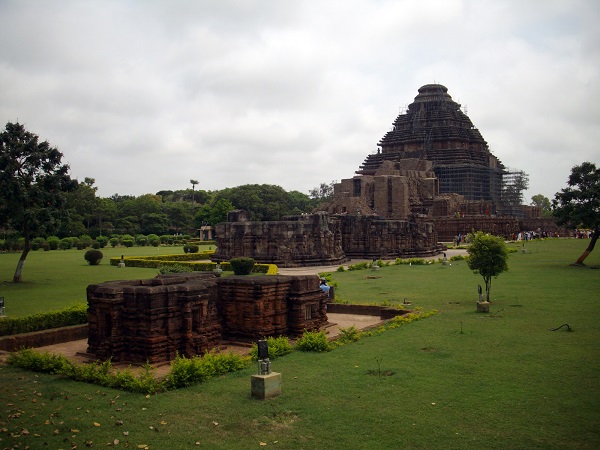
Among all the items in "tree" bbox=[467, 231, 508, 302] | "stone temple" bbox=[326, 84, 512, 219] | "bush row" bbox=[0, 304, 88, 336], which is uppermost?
"stone temple" bbox=[326, 84, 512, 219]

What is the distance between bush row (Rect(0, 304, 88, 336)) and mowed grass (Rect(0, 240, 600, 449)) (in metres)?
2.63

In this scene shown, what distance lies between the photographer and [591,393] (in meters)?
7.50

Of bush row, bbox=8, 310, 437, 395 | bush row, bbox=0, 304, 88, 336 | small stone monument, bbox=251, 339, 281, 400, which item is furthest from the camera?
bush row, bbox=0, 304, 88, 336

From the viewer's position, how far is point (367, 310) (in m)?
15.5

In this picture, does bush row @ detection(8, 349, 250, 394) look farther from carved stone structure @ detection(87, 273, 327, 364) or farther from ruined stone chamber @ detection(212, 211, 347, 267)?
ruined stone chamber @ detection(212, 211, 347, 267)

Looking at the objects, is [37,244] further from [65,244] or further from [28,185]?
[28,185]

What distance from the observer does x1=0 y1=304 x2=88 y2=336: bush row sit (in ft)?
38.0

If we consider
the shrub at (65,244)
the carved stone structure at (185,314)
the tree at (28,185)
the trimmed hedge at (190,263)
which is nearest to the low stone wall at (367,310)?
the carved stone structure at (185,314)

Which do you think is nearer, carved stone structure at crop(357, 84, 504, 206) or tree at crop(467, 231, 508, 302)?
tree at crop(467, 231, 508, 302)

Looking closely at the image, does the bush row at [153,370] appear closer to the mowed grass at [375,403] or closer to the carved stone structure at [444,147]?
the mowed grass at [375,403]

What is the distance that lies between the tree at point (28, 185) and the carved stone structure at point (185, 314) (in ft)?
43.6

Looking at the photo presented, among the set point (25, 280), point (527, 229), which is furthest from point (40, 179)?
point (527, 229)

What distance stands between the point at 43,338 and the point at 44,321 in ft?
1.74

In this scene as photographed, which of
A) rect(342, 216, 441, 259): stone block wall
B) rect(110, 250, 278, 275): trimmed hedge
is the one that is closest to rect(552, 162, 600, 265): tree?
rect(342, 216, 441, 259): stone block wall
